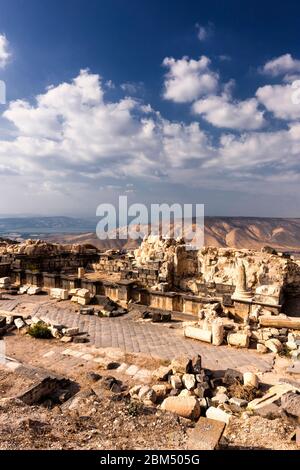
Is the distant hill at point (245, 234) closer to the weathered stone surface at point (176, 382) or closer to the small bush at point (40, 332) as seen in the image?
the small bush at point (40, 332)

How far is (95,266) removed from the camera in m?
18.3

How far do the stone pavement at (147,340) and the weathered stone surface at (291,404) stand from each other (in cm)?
178

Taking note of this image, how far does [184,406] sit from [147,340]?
3.60 metres

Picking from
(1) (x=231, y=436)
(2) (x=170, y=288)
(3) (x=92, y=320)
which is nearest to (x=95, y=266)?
(2) (x=170, y=288)

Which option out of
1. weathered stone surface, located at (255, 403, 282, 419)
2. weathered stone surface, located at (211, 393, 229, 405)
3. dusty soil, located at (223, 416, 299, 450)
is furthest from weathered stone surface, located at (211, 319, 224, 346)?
dusty soil, located at (223, 416, 299, 450)

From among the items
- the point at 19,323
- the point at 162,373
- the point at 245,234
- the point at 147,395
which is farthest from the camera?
the point at 245,234

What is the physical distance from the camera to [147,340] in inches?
327

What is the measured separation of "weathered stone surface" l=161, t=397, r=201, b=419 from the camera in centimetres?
469

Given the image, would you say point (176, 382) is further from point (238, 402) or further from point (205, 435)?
point (205, 435)

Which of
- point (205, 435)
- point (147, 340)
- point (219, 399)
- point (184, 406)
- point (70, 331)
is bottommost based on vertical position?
point (147, 340)

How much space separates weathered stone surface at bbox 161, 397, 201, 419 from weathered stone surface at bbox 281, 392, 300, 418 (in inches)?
52.6

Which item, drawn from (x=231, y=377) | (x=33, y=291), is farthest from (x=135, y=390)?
(x=33, y=291)

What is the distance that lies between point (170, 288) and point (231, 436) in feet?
36.2

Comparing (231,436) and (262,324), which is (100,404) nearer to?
(231,436)
